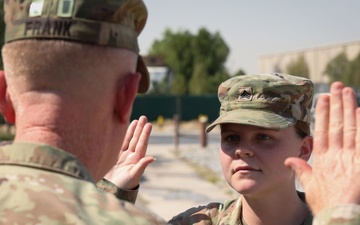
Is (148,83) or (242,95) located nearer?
(148,83)

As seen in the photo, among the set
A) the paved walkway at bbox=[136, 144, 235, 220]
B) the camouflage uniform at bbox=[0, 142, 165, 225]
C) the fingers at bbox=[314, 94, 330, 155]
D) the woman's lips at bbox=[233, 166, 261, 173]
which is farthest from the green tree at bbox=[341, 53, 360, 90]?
the camouflage uniform at bbox=[0, 142, 165, 225]

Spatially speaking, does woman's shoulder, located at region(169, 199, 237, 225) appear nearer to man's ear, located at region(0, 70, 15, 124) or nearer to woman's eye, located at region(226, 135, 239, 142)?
woman's eye, located at region(226, 135, 239, 142)

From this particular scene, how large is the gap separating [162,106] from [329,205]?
42987 mm

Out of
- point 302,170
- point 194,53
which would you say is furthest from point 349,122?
point 194,53

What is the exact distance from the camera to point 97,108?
173 centimetres

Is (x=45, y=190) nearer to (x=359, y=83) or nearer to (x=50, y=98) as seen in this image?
(x=50, y=98)

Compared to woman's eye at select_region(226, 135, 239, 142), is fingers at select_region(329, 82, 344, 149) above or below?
above

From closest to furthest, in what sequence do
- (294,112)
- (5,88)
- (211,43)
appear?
1. (5,88)
2. (294,112)
3. (211,43)

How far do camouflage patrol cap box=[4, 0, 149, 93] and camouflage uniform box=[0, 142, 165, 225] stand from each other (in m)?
0.27

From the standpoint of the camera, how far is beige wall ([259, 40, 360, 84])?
232 ft

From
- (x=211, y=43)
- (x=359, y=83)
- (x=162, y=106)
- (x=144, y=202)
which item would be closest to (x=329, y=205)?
(x=144, y=202)

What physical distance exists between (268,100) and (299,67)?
70.0m

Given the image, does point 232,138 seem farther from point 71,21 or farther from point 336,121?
point 71,21

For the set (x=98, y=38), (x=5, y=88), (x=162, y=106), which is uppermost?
(x=98, y=38)
